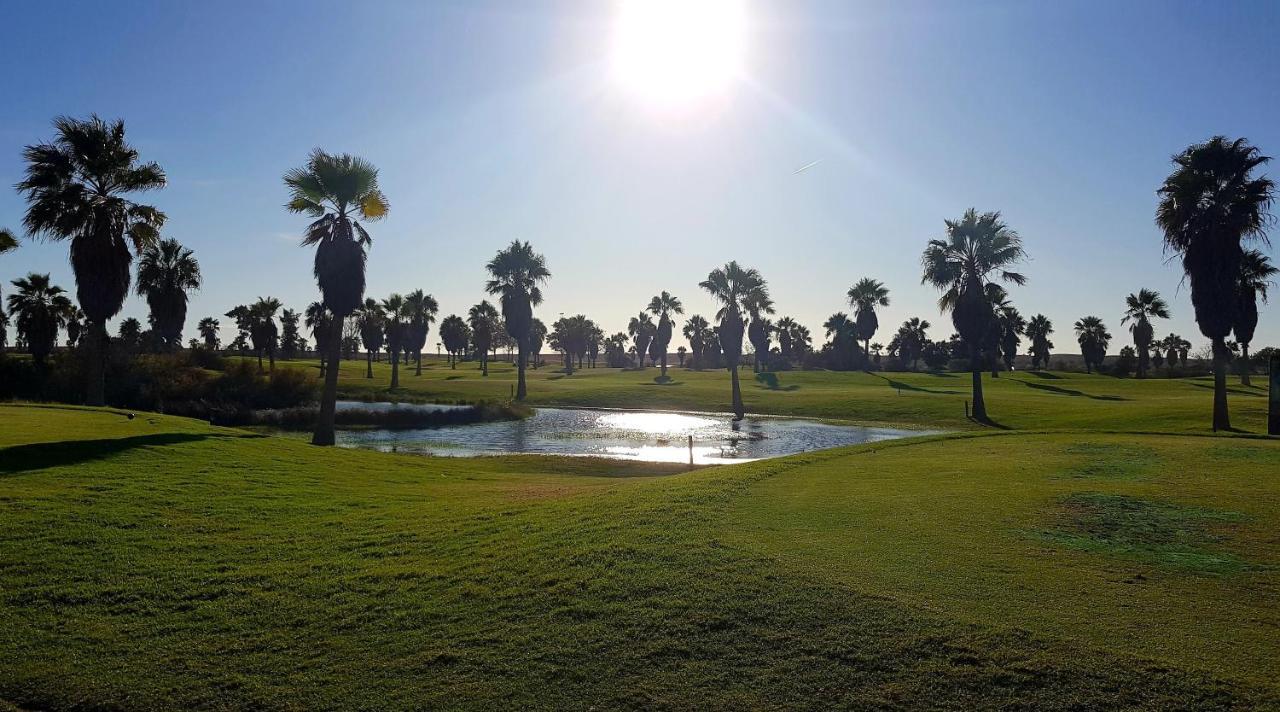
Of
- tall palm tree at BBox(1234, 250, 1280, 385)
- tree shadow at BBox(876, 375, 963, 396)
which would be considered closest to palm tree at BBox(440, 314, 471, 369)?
tree shadow at BBox(876, 375, 963, 396)

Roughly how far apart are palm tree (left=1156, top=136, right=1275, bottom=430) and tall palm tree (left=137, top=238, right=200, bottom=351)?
74038 millimetres

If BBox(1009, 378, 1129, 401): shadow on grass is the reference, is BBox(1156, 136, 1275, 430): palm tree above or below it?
above

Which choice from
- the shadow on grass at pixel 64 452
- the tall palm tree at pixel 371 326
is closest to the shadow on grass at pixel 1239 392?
the shadow on grass at pixel 64 452

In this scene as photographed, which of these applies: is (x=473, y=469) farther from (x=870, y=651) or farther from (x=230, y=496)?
(x=870, y=651)

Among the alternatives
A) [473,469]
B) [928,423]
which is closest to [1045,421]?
[928,423]

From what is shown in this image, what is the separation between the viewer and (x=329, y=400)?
3241 centimetres

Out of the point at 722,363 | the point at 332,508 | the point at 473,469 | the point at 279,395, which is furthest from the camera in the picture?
the point at 722,363

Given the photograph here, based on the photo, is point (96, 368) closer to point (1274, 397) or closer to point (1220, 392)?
point (1274, 397)

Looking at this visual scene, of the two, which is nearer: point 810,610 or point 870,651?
point 870,651

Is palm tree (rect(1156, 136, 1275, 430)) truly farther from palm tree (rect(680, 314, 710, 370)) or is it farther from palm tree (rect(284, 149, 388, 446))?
palm tree (rect(680, 314, 710, 370))

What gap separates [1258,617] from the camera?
6.98 meters

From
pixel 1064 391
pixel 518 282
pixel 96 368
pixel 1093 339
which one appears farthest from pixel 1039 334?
pixel 96 368

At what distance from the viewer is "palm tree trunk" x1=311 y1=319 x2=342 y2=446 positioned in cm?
3209

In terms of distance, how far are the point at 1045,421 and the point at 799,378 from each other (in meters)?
51.2
